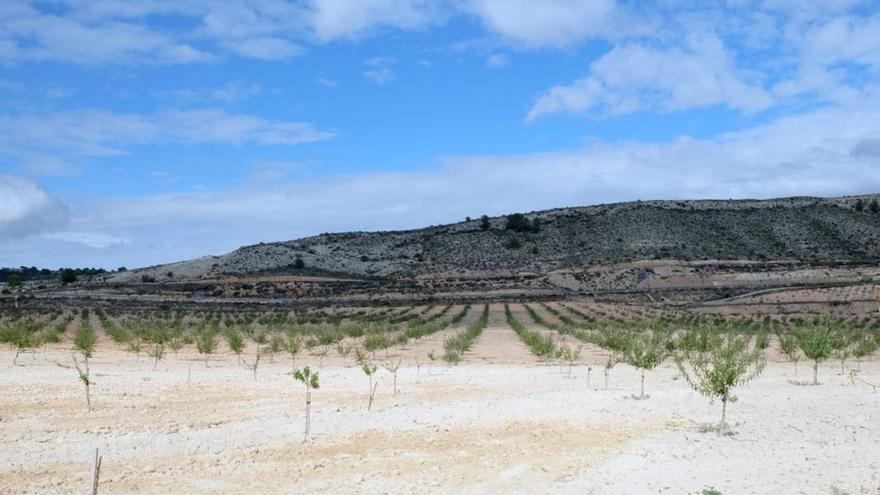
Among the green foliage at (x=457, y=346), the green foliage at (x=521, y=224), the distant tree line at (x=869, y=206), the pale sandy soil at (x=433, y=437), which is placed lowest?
the pale sandy soil at (x=433, y=437)

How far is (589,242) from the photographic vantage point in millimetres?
110812

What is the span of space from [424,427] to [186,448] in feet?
14.9

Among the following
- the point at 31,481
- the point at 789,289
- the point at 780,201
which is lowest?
the point at 31,481

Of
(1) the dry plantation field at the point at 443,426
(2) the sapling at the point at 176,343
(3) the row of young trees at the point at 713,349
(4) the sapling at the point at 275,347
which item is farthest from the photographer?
(2) the sapling at the point at 176,343

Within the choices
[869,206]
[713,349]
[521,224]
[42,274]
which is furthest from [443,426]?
[42,274]

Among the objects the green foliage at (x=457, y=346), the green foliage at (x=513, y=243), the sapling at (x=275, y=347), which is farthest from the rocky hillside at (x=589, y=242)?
the sapling at (x=275, y=347)

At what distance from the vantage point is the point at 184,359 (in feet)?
97.3

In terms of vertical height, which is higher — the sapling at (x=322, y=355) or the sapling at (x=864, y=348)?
the sapling at (x=864, y=348)

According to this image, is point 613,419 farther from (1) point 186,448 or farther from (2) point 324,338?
(2) point 324,338

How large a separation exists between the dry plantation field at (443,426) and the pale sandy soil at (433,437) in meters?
0.05

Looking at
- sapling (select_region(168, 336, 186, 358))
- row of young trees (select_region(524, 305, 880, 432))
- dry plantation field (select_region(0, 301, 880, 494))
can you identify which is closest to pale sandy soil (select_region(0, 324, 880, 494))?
dry plantation field (select_region(0, 301, 880, 494))

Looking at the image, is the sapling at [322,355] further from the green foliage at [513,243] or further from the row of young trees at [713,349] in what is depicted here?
the green foliage at [513,243]

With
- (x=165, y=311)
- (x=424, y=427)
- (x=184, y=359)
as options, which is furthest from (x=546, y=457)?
(x=165, y=311)

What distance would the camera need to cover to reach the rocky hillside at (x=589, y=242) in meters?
101
